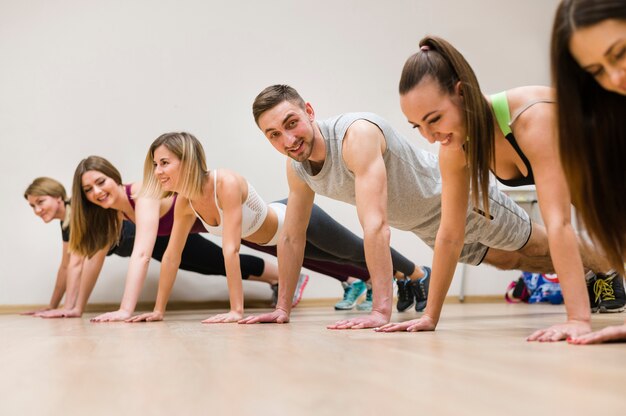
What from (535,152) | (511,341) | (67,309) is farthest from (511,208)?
(67,309)

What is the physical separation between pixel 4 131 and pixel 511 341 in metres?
3.52

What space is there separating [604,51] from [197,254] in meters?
2.89

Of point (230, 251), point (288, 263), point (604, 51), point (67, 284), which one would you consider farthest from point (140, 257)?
point (604, 51)

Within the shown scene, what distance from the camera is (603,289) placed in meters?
2.38

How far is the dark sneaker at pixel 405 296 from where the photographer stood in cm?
308

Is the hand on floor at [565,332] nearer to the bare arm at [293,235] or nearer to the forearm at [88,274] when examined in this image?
the bare arm at [293,235]

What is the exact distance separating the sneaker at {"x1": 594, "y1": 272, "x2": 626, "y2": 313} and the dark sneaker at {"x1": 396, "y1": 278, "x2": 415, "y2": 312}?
0.91 meters

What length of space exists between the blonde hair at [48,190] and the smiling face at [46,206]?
0.06 feet

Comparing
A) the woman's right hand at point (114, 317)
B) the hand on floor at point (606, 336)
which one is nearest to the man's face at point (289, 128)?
the woman's right hand at point (114, 317)

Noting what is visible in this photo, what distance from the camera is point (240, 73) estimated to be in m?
4.15

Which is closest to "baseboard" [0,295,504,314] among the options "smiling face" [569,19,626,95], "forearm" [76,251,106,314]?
"forearm" [76,251,106,314]

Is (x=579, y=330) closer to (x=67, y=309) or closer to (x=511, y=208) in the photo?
(x=511, y=208)

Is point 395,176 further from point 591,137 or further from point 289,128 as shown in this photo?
point 591,137

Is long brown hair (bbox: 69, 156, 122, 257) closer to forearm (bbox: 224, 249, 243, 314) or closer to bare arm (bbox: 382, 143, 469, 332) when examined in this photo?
forearm (bbox: 224, 249, 243, 314)
